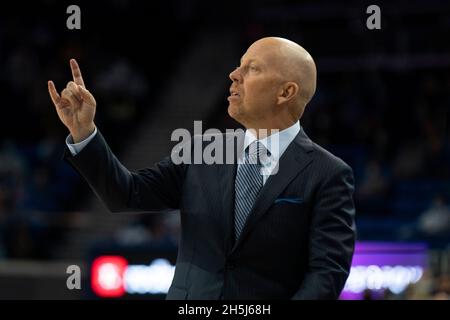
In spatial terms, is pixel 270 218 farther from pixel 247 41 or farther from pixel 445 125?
pixel 247 41

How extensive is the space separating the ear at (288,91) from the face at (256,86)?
2 centimetres

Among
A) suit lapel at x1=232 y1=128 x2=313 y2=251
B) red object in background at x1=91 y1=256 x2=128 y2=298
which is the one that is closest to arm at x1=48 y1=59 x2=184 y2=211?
suit lapel at x1=232 y1=128 x2=313 y2=251

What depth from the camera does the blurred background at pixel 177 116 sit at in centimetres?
965

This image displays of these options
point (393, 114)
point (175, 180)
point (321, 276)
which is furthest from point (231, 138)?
point (393, 114)

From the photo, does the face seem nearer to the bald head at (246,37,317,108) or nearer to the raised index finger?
the bald head at (246,37,317,108)

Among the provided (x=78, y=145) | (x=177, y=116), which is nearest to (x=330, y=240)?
(x=78, y=145)

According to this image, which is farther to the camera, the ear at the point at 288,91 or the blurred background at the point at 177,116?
the blurred background at the point at 177,116

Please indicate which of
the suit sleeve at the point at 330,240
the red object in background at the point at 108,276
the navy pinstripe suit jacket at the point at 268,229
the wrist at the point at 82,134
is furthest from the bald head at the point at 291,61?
the red object in background at the point at 108,276

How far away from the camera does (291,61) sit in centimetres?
312

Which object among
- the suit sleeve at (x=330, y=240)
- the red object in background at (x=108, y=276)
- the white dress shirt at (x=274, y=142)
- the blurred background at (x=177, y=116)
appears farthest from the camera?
the blurred background at (x=177, y=116)

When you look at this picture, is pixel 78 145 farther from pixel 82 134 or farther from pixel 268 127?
pixel 268 127

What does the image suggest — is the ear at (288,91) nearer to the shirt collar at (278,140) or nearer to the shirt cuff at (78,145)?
the shirt collar at (278,140)

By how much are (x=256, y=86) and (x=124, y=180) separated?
535 mm

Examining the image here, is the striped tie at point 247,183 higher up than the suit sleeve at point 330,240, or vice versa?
the striped tie at point 247,183
